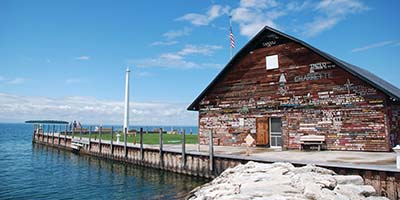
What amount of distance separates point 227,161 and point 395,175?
665 centimetres

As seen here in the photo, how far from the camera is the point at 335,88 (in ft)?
52.0

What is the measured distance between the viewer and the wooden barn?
14.9 meters

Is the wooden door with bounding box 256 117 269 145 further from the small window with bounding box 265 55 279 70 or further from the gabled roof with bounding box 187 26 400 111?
the gabled roof with bounding box 187 26 400 111

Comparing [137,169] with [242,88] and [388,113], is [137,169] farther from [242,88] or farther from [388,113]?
[388,113]

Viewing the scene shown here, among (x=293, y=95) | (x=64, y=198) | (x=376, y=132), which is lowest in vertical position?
(x=64, y=198)

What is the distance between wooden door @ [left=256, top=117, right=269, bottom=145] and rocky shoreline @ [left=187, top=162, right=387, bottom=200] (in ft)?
26.1

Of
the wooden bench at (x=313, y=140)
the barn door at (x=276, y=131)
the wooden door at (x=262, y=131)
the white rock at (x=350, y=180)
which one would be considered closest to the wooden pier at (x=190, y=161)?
the white rock at (x=350, y=180)

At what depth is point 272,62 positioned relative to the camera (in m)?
18.3

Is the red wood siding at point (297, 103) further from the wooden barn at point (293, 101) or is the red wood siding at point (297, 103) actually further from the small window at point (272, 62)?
the small window at point (272, 62)

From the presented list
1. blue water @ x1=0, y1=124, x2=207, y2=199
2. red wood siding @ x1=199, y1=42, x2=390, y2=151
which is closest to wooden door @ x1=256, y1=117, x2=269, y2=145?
red wood siding @ x1=199, y1=42, x2=390, y2=151

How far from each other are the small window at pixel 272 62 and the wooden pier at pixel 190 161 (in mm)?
6795

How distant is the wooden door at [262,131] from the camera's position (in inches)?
719

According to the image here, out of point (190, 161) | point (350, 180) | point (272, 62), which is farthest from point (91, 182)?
point (272, 62)

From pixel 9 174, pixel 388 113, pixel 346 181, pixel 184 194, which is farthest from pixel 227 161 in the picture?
pixel 9 174
